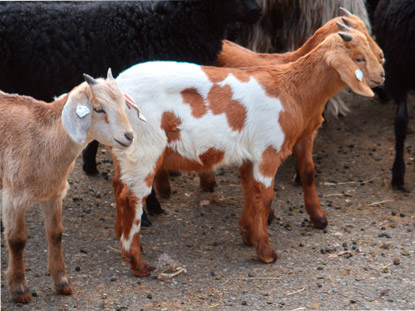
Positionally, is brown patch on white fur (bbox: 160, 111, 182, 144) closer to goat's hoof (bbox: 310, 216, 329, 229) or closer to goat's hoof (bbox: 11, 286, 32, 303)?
goat's hoof (bbox: 11, 286, 32, 303)

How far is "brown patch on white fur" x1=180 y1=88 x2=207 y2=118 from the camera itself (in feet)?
16.3

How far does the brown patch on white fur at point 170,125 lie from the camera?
4863 mm

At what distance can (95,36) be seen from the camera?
5.82m

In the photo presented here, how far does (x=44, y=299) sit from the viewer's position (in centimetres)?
464

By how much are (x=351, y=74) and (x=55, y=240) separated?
97.3 inches

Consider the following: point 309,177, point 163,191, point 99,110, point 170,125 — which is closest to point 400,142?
point 309,177

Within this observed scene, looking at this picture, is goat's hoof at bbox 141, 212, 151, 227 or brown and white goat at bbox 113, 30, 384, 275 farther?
goat's hoof at bbox 141, 212, 151, 227

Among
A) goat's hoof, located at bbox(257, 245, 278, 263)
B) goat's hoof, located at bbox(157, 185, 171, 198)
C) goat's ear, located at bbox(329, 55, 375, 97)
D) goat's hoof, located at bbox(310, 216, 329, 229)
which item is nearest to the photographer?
goat's ear, located at bbox(329, 55, 375, 97)

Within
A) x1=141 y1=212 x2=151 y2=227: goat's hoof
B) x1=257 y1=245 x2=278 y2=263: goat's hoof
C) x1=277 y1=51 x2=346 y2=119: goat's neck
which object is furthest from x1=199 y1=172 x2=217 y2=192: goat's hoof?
x1=277 y1=51 x2=346 y2=119: goat's neck

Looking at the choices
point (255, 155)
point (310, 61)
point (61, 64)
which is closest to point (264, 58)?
point (310, 61)

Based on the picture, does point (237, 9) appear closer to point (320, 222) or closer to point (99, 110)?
point (320, 222)

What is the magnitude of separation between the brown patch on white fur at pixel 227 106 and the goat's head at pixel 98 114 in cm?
97

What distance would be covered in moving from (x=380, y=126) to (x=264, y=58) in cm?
262

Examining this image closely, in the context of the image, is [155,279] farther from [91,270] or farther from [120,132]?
[120,132]
